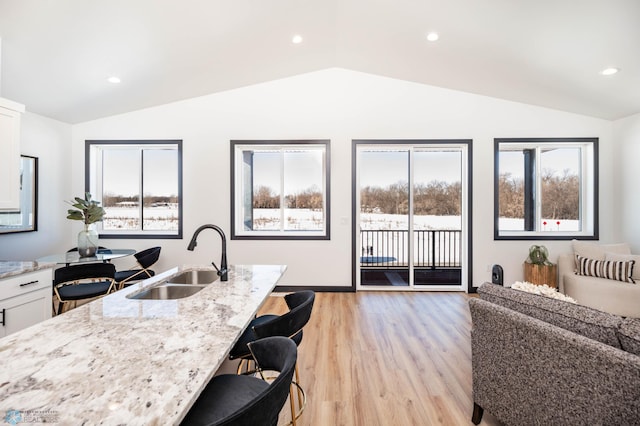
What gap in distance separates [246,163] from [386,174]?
2.28 meters

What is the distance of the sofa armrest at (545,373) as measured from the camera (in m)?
1.08

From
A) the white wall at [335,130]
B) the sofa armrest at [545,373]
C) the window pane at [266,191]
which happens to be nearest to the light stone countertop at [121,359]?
the sofa armrest at [545,373]

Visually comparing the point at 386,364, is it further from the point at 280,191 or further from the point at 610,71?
the point at 610,71

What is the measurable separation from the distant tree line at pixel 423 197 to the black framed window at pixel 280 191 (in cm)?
81

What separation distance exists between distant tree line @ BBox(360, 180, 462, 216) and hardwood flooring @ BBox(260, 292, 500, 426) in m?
1.44

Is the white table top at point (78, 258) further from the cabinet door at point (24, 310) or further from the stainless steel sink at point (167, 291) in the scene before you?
the stainless steel sink at point (167, 291)

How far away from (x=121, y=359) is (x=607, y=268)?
4947mm

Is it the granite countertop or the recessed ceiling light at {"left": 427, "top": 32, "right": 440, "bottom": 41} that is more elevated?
the recessed ceiling light at {"left": 427, "top": 32, "right": 440, "bottom": 41}

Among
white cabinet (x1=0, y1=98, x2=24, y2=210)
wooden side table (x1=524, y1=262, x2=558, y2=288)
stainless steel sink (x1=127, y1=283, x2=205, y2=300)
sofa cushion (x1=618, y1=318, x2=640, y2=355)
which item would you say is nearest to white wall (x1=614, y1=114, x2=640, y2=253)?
wooden side table (x1=524, y1=262, x2=558, y2=288)

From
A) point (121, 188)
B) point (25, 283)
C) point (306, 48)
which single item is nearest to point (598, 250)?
point (306, 48)

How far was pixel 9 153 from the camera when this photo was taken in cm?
240

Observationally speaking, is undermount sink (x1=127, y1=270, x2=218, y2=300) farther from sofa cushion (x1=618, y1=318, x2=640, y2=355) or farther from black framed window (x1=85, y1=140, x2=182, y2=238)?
black framed window (x1=85, y1=140, x2=182, y2=238)

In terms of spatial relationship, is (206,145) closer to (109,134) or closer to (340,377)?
(109,134)

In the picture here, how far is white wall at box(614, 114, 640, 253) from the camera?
394 cm
